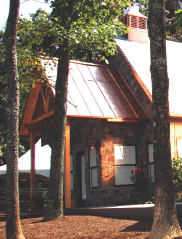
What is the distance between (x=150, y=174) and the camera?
13.5 meters

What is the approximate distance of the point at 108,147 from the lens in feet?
44.1

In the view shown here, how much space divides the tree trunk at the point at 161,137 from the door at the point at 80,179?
9.39 metres

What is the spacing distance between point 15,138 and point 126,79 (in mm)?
8983

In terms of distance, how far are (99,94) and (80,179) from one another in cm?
421

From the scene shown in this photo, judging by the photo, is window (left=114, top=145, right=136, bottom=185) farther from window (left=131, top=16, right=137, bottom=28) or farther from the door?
window (left=131, top=16, right=137, bottom=28)

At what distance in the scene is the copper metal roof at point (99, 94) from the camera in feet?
41.5

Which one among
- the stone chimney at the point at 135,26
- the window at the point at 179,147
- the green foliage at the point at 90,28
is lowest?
the window at the point at 179,147

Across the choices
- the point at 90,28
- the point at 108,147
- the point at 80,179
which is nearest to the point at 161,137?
the point at 90,28

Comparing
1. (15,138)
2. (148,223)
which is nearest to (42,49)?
(15,138)

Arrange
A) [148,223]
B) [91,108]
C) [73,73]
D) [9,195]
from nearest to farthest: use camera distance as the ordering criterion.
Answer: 1. [9,195]
2. [148,223]
3. [91,108]
4. [73,73]

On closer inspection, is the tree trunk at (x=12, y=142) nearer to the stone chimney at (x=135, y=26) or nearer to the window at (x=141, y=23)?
the stone chimney at (x=135, y=26)

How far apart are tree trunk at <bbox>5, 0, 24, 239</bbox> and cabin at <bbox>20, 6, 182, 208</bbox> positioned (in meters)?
4.56

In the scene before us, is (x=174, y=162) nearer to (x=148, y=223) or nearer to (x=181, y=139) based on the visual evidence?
(x=181, y=139)

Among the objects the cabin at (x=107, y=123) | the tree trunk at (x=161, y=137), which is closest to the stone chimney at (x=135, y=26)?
the cabin at (x=107, y=123)
